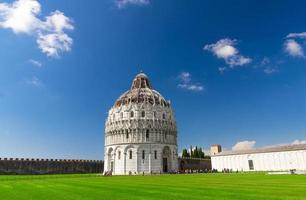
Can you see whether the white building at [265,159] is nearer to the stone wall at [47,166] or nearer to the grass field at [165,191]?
the stone wall at [47,166]

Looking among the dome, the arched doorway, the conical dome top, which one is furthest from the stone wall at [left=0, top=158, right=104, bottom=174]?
the conical dome top

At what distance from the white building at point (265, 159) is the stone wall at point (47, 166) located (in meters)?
39.2

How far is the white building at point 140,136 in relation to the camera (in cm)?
7675

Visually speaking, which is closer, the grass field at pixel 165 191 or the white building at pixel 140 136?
the grass field at pixel 165 191

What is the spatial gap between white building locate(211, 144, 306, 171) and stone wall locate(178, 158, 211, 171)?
41.5ft

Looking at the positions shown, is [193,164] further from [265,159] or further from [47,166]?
[47,166]

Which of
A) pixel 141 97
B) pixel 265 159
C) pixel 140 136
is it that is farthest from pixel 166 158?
pixel 265 159

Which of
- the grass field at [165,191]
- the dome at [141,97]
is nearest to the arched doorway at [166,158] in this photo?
the dome at [141,97]

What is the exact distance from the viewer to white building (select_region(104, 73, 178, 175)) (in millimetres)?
76750

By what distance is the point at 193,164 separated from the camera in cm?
10306

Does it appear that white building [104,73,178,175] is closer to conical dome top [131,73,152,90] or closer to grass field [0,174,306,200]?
conical dome top [131,73,152,90]

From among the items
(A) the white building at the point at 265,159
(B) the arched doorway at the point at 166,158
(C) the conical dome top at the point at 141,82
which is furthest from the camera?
(C) the conical dome top at the point at 141,82

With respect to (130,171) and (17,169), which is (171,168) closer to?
(130,171)

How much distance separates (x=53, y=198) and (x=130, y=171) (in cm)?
6262
